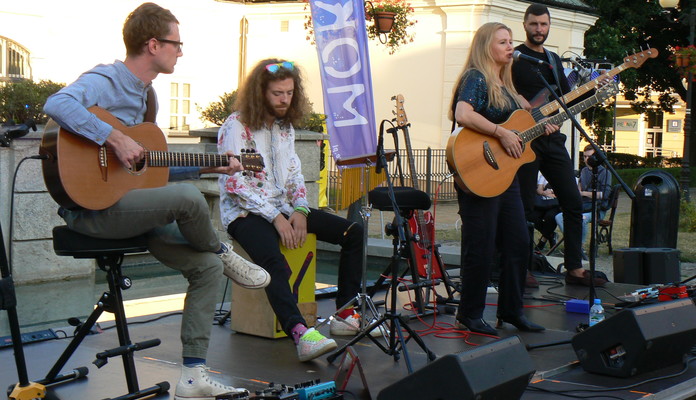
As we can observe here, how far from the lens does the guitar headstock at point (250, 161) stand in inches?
178

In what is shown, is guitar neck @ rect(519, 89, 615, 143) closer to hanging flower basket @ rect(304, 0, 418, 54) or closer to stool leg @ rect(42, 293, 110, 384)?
stool leg @ rect(42, 293, 110, 384)

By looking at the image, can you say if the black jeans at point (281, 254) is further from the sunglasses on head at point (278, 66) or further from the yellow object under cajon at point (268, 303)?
the sunglasses on head at point (278, 66)

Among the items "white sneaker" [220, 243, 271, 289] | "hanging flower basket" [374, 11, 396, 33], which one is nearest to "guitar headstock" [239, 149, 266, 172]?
"white sneaker" [220, 243, 271, 289]

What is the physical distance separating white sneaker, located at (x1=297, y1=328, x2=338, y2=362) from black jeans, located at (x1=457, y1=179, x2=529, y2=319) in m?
1.11

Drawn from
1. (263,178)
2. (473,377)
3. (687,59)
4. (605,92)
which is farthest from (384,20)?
(473,377)

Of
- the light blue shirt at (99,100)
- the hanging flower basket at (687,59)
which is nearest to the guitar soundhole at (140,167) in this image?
the light blue shirt at (99,100)

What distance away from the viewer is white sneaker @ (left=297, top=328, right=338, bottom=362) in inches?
179

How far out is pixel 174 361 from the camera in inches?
183

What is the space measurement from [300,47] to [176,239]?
769 inches

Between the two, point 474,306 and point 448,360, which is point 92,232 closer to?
point 448,360

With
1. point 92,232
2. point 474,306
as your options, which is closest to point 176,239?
point 92,232

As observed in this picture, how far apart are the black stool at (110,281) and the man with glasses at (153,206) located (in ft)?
0.15

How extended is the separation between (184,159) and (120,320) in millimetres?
785

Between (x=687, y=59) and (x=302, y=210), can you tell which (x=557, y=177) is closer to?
(x=302, y=210)
